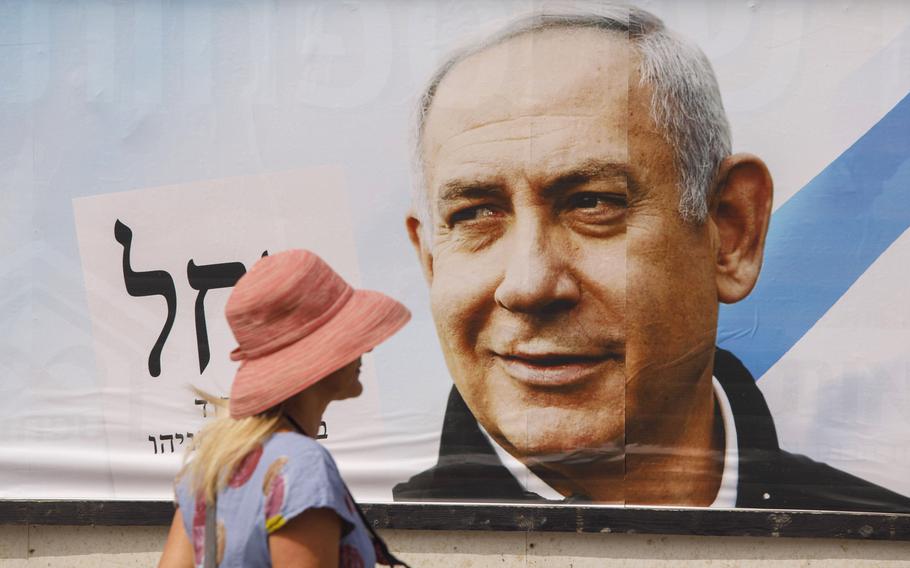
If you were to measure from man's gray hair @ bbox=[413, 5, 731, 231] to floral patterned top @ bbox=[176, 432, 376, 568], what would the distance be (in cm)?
265

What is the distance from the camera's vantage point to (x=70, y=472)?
4.28 meters

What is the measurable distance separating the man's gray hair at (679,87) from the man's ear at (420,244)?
80 cm

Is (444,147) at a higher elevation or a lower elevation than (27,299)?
higher

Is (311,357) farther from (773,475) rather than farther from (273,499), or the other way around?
(773,475)

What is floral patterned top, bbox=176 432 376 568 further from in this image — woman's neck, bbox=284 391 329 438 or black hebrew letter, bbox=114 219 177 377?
black hebrew letter, bbox=114 219 177 377

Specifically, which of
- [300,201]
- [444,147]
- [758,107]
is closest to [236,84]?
[300,201]

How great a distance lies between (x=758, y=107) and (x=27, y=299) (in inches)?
124

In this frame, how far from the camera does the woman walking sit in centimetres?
167

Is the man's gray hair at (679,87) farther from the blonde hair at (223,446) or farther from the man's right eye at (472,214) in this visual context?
the blonde hair at (223,446)

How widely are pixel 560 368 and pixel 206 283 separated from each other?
5.01ft

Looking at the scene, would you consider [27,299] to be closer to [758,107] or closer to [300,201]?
[300,201]

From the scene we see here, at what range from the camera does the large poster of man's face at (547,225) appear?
4035mm

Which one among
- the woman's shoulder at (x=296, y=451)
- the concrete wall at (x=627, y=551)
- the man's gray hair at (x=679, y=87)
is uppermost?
the man's gray hair at (x=679, y=87)

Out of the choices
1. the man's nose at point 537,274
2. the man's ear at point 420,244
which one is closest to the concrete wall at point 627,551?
the man's nose at point 537,274
